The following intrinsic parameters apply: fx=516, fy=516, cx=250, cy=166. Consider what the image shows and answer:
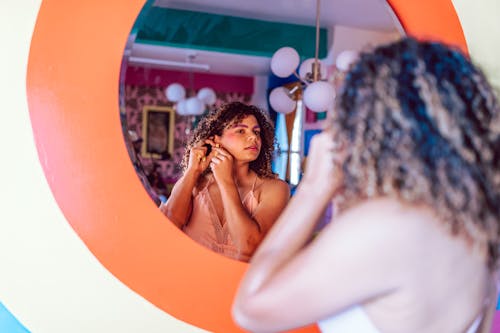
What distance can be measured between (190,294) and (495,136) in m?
0.81

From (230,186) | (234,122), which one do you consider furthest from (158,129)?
(230,186)

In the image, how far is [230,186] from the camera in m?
1.82

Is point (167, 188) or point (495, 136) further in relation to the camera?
point (167, 188)

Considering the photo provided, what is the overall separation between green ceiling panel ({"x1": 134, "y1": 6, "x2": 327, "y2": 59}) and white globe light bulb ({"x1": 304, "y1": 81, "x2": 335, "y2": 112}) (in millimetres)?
1940

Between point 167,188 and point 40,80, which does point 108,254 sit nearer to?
point 40,80

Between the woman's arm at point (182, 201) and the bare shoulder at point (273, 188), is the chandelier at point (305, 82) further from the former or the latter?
the woman's arm at point (182, 201)

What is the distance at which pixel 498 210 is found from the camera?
748 millimetres

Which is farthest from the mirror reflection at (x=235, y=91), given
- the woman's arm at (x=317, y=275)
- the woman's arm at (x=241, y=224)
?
the woman's arm at (x=317, y=275)

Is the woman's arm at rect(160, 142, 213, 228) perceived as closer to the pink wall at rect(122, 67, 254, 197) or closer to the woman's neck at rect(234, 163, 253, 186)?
the woman's neck at rect(234, 163, 253, 186)

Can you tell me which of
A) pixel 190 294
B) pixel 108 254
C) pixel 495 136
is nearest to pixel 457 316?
pixel 495 136

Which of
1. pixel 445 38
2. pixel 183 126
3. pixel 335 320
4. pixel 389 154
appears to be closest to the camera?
pixel 389 154

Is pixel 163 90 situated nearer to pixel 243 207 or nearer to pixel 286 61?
pixel 286 61

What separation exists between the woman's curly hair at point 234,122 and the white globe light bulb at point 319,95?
83 centimetres

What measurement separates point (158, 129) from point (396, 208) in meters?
7.86
